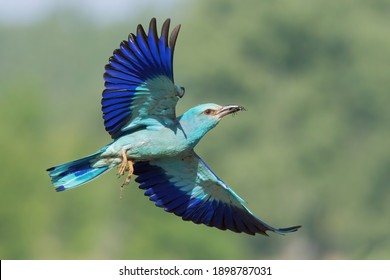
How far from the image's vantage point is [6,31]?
101m

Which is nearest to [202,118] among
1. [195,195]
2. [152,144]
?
[152,144]

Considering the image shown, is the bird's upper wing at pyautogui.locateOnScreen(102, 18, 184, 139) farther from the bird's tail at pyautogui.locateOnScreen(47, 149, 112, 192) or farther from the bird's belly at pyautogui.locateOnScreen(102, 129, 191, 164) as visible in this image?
the bird's tail at pyautogui.locateOnScreen(47, 149, 112, 192)

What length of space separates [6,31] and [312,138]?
62.4 m

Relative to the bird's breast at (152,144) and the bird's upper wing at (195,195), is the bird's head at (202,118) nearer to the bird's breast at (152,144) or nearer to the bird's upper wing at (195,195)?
the bird's breast at (152,144)

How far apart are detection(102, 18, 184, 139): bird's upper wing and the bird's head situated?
17 cm

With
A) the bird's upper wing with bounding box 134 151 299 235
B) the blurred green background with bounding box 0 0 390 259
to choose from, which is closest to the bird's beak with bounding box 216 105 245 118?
the bird's upper wing with bounding box 134 151 299 235

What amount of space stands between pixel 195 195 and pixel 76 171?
1.36 m

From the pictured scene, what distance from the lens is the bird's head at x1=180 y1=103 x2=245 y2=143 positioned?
1041 centimetres

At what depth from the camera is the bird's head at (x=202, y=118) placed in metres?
10.4

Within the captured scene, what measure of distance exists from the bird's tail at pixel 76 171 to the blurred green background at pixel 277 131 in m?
25.7

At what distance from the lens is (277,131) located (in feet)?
147

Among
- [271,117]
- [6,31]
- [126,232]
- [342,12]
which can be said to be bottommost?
[126,232]

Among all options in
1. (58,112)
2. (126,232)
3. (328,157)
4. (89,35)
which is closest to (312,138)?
(328,157)
